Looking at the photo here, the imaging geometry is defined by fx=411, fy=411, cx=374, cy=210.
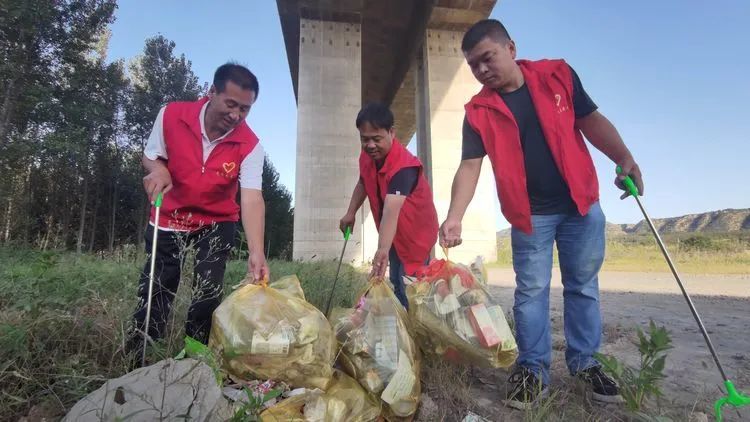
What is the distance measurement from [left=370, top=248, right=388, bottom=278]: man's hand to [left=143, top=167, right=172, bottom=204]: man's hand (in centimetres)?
103

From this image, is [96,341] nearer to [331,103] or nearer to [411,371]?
[411,371]

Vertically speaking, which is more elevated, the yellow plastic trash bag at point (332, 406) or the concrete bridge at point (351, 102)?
the concrete bridge at point (351, 102)

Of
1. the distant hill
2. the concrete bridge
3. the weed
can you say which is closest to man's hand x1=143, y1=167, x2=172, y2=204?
the weed

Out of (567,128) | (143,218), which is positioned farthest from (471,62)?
(143,218)

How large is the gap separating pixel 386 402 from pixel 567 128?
1447mm

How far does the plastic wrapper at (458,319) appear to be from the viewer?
1.66 meters

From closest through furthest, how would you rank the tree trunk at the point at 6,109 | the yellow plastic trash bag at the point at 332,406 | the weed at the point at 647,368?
the yellow plastic trash bag at the point at 332,406 < the weed at the point at 647,368 < the tree trunk at the point at 6,109

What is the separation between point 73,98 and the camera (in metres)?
15.7

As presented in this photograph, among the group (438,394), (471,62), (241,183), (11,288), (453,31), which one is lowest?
(438,394)

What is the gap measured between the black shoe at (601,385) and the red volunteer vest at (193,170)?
190cm

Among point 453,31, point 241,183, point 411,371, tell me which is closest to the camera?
point 411,371

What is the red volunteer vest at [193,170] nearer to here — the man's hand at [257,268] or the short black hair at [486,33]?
the man's hand at [257,268]

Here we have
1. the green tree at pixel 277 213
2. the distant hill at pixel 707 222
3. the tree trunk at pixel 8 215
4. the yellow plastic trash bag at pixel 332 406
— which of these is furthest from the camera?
the distant hill at pixel 707 222

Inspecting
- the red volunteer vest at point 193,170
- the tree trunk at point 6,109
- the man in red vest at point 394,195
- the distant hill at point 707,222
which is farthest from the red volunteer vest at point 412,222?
the distant hill at point 707,222
